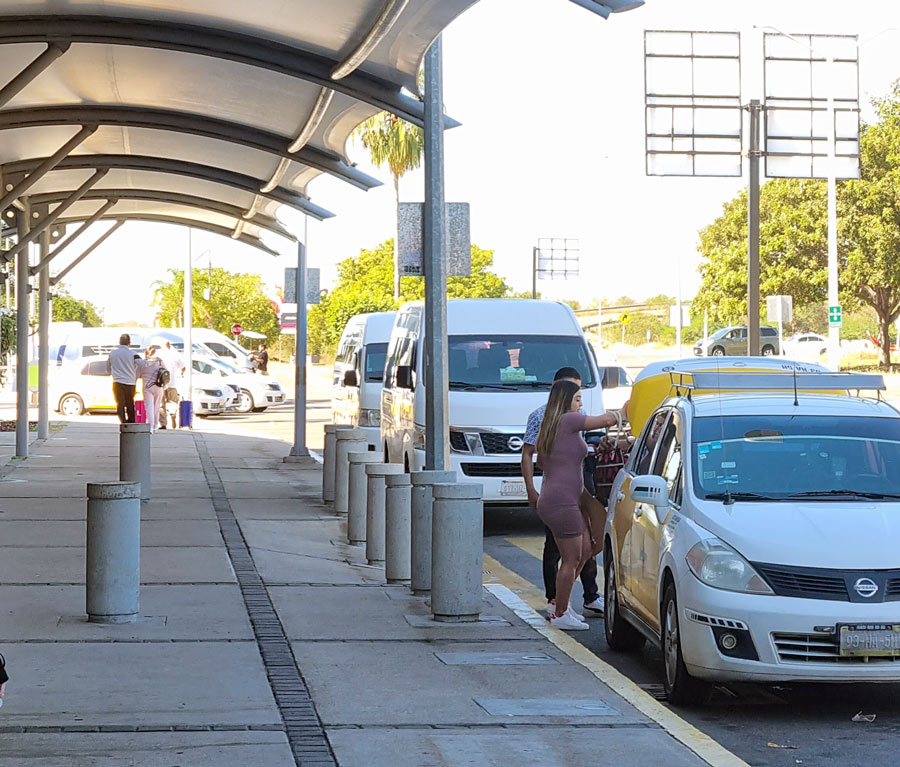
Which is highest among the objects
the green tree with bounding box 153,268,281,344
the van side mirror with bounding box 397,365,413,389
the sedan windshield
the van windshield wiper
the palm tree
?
the palm tree

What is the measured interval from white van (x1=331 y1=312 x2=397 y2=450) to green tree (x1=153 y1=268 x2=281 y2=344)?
240ft

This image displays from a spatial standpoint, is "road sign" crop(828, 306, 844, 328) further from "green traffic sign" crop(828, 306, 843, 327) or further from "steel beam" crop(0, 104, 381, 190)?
"steel beam" crop(0, 104, 381, 190)

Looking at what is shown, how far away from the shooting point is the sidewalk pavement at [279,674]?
6328mm

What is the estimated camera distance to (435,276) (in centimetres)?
1294

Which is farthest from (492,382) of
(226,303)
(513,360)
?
(226,303)

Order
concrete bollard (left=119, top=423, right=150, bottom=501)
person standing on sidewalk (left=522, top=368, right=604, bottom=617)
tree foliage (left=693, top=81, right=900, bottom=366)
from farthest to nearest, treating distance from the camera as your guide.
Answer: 1. tree foliage (left=693, top=81, right=900, bottom=366)
2. concrete bollard (left=119, top=423, right=150, bottom=501)
3. person standing on sidewalk (left=522, top=368, right=604, bottom=617)

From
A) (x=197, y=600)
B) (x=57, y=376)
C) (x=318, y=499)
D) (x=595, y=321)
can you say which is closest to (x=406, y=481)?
(x=197, y=600)

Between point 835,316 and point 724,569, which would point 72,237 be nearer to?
point 724,569

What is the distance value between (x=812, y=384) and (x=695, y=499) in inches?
60.0

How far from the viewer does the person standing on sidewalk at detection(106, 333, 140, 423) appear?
26094 mm

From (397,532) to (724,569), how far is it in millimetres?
4388

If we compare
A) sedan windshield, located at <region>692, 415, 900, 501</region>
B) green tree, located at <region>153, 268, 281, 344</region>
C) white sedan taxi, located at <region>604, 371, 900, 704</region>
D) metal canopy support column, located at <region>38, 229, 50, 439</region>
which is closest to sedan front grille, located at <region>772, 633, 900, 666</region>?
white sedan taxi, located at <region>604, 371, 900, 704</region>

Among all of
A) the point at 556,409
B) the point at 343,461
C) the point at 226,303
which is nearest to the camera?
the point at 556,409

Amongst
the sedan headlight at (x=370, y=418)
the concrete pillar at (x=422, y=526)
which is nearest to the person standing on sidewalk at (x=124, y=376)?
the sedan headlight at (x=370, y=418)
